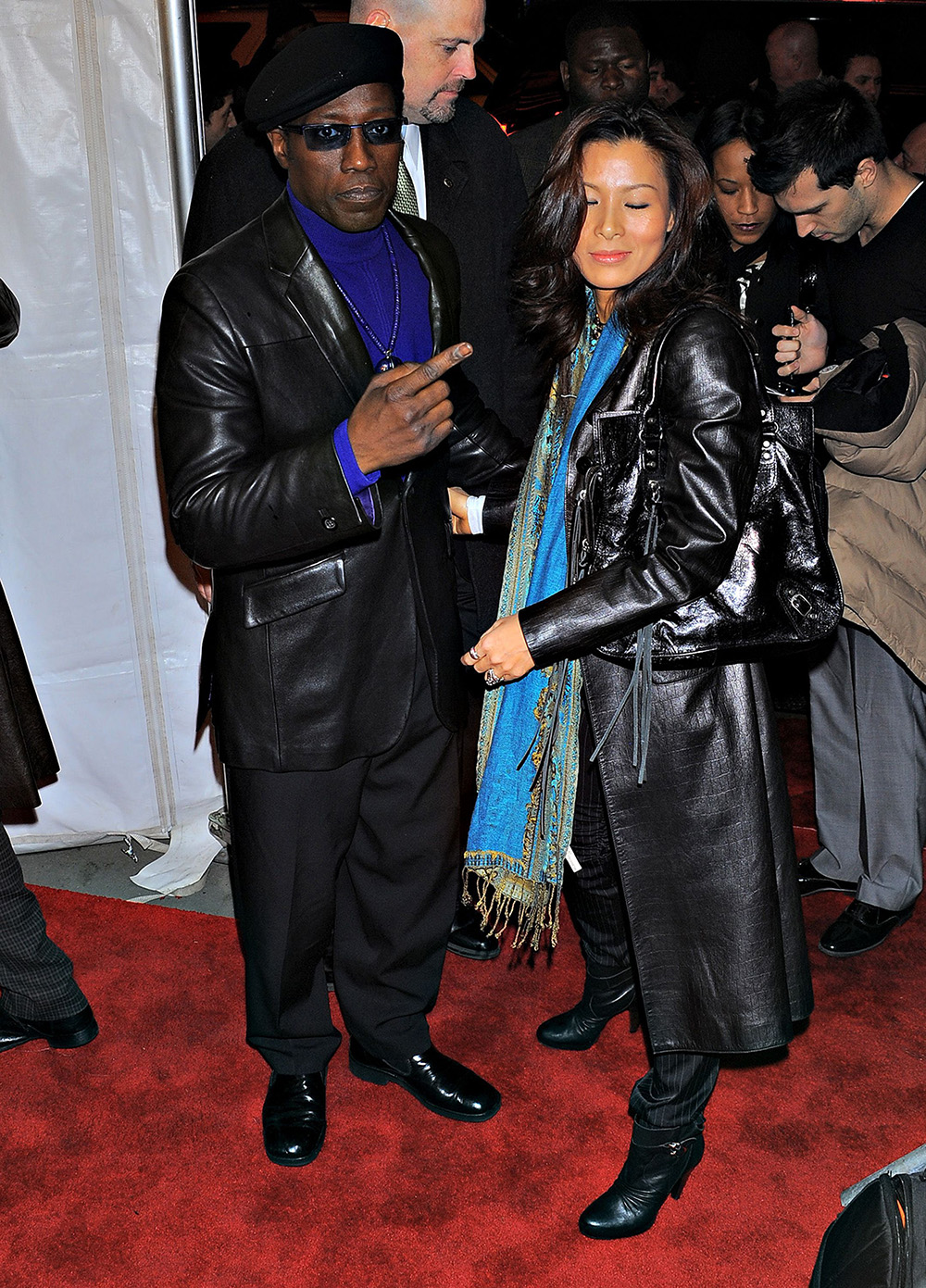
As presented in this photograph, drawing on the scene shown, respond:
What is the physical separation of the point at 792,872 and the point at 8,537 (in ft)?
7.37

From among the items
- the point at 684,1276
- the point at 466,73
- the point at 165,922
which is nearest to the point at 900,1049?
the point at 684,1276

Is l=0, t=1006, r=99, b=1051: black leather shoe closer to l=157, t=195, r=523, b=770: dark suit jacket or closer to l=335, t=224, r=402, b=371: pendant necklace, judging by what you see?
l=157, t=195, r=523, b=770: dark suit jacket

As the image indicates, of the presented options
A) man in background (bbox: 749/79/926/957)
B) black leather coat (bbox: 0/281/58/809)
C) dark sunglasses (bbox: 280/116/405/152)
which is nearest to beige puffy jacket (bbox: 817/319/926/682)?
man in background (bbox: 749/79/926/957)

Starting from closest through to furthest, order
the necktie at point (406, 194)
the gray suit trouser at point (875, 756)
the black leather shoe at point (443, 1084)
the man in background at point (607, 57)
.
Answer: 1. the necktie at point (406, 194)
2. the black leather shoe at point (443, 1084)
3. the gray suit trouser at point (875, 756)
4. the man in background at point (607, 57)

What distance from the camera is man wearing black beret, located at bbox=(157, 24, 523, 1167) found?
1804 millimetres

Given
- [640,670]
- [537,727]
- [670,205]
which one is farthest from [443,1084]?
[670,205]

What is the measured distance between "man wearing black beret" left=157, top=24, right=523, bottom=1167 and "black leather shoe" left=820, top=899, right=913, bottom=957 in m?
1.07

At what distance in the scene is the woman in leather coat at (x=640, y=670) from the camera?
1.81 meters

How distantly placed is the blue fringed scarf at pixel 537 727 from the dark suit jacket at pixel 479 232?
40 centimetres

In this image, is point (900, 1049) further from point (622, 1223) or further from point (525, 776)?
point (525, 776)

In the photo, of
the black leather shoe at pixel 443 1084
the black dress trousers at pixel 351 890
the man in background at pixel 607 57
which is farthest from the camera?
the man in background at pixel 607 57

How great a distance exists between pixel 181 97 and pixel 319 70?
1363 millimetres

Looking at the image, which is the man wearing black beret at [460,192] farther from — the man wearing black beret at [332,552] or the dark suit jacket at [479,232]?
the man wearing black beret at [332,552]

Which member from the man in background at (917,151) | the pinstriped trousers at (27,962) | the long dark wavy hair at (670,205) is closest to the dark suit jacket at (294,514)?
the long dark wavy hair at (670,205)
